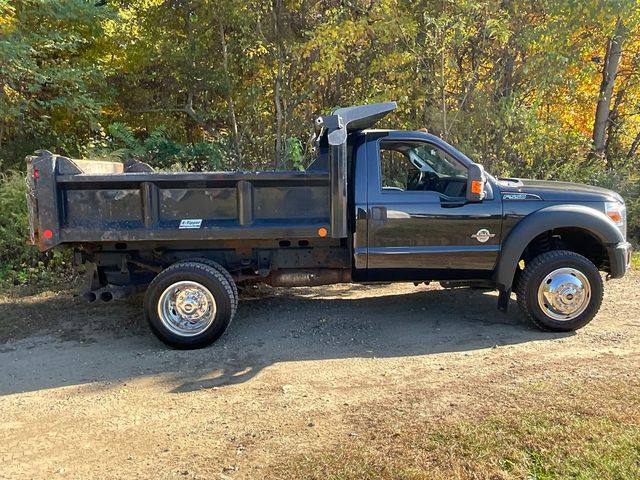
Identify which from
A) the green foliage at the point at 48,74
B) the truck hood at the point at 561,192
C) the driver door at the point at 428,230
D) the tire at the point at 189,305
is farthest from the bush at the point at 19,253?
the truck hood at the point at 561,192

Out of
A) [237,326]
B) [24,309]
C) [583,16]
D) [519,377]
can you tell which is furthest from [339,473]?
[583,16]

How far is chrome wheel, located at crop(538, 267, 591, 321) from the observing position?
582 cm

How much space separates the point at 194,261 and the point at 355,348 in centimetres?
182

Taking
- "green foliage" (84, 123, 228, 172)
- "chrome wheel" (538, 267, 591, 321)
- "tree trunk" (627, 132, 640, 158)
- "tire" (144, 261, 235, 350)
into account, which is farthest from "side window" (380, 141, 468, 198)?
"tree trunk" (627, 132, 640, 158)

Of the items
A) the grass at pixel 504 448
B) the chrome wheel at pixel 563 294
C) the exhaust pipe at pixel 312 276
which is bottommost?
the grass at pixel 504 448

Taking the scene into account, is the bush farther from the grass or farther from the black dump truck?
the grass

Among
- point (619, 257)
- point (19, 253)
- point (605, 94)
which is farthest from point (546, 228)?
point (605, 94)

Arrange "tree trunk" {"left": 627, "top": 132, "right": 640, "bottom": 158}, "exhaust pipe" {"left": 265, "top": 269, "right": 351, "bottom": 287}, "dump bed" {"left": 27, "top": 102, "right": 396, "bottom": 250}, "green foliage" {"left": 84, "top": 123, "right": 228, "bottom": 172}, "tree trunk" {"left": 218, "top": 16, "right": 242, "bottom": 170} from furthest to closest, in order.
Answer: "tree trunk" {"left": 627, "top": 132, "right": 640, "bottom": 158} → "tree trunk" {"left": 218, "top": 16, "right": 242, "bottom": 170} → "green foliage" {"left": 84, "top": 123, "right": 228, "bottom": 172} → "exhaust pipe" {"left": 265, "top": 269, "right": 351, "bottom": 287} → "dump bed" {"left": 27, "top": 102, "right": 396, "bottom": 250}

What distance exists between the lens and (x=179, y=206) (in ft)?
18.0

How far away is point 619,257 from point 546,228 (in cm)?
86

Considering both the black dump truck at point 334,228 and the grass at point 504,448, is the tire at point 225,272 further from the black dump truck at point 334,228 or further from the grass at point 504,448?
the grass at point 504,448

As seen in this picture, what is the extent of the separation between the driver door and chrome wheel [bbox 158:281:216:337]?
1676 mm

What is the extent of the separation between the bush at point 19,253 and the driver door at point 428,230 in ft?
16.3

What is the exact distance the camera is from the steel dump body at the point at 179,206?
5.32 metres
